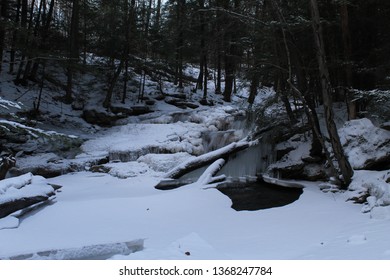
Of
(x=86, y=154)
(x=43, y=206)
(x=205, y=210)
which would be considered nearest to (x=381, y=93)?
(x=205, y=210)

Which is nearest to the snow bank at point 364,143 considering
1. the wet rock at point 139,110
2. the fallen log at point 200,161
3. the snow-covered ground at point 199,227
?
the snow-covered ground at point 199,227

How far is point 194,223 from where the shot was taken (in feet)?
17.8

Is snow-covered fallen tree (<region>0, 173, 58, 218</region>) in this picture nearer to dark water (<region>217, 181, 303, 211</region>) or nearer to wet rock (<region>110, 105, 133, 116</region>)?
dark water (<region>217, 181, 303, 211</region>)

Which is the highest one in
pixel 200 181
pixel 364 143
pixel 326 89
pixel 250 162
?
pixel 326 89

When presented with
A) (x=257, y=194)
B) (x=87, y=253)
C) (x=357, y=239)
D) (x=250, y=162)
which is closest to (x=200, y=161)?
(x=250, y=162)

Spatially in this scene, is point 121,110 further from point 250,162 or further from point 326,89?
point 326,89

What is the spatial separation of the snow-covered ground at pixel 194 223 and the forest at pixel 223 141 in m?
0.04

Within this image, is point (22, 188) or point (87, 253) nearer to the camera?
point (87, 253)

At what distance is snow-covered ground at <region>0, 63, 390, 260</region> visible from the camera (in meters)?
3.91

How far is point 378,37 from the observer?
30.3ft

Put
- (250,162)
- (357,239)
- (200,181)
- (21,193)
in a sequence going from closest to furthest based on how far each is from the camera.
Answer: (357,239)
(21,193)
(200,181)
(250,162)

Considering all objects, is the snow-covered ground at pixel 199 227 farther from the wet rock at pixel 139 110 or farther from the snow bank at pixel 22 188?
the wet rock at pixel 139 110

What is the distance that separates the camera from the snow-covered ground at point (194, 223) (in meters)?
3.91

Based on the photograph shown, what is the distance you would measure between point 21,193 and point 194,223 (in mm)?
3244
